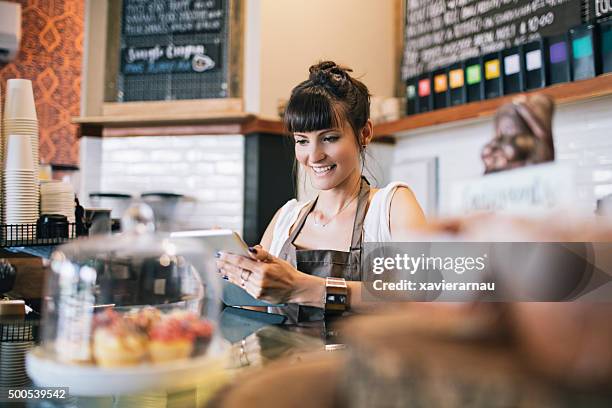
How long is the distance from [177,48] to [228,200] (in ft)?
3.29

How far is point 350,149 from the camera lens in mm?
1896

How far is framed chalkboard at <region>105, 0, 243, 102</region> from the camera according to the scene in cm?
355

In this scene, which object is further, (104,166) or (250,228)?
(104,166)

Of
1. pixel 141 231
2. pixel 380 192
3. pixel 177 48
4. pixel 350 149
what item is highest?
pixel 177 48

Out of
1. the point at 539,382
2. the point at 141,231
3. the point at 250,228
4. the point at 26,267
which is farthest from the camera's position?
the point at 250,228

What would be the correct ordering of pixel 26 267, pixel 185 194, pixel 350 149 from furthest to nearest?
pixel 185 194 < pixel 26 267 < pixel 350 149

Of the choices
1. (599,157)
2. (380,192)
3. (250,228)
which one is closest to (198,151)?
(250,228)

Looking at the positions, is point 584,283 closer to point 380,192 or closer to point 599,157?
point 380,192

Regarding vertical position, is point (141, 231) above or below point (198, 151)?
below

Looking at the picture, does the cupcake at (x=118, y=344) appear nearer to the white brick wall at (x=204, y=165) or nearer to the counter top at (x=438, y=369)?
the counter top at (x=438, y=369)

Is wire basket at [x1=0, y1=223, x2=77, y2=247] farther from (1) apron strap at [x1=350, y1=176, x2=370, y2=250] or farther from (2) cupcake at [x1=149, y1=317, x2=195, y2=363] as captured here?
(2) cupcake at [x1=149, y1=317, x2=195, y2=363]

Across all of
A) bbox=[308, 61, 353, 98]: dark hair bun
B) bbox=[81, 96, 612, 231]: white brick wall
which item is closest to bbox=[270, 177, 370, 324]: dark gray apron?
bbox=[308, 61, 353, 98]: dark hair bun

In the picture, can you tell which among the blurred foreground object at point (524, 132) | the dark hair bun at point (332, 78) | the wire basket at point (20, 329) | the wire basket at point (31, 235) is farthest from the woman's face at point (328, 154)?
the blurred foreground object at point (524, 132)

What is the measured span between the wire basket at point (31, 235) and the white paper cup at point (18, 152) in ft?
0.55
